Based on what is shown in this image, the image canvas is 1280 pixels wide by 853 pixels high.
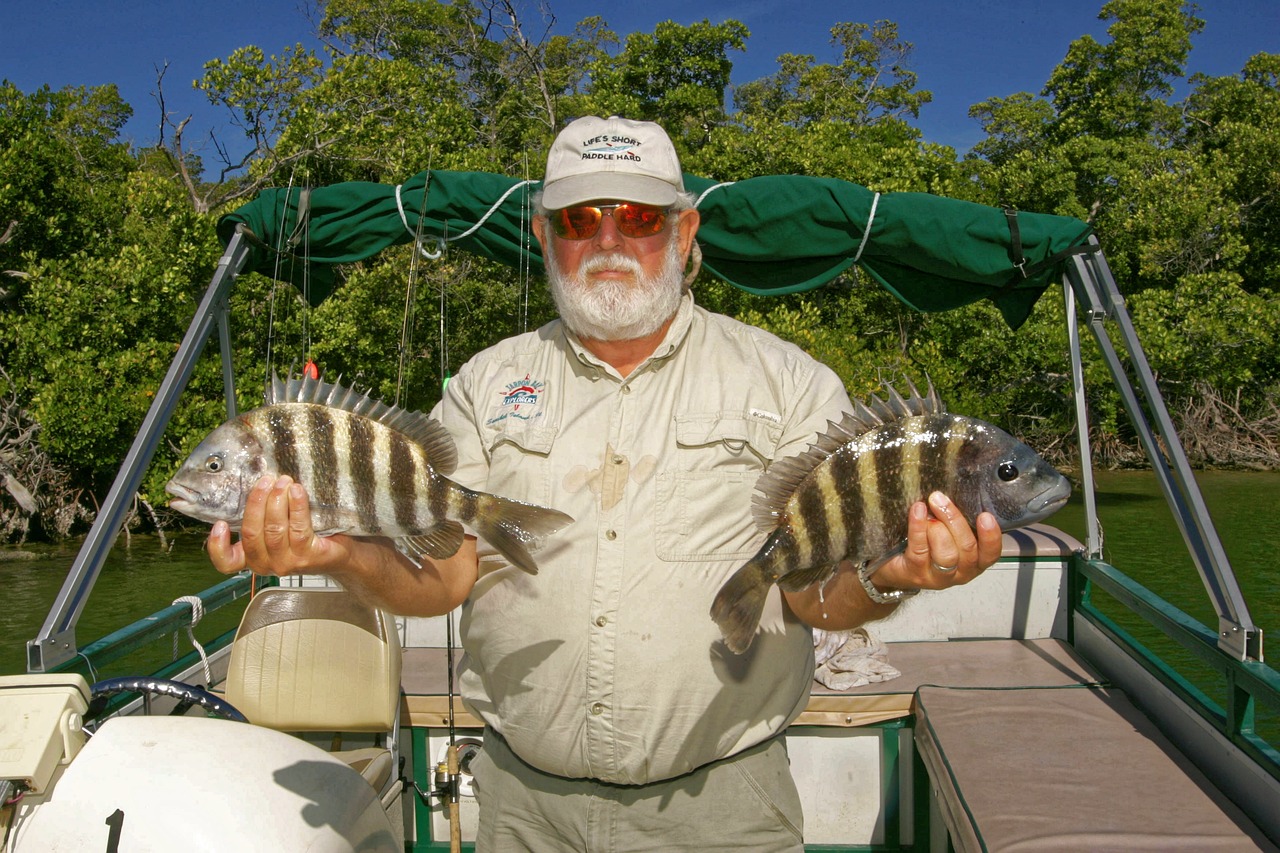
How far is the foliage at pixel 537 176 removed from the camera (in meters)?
14.4

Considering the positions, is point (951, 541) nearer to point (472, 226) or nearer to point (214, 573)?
point (472, 226)

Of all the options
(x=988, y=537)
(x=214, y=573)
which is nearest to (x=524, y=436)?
(x=988, y=537)

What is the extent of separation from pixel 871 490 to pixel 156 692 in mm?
2181

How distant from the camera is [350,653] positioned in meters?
3.35

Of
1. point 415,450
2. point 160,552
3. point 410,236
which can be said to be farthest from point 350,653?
point 160,552

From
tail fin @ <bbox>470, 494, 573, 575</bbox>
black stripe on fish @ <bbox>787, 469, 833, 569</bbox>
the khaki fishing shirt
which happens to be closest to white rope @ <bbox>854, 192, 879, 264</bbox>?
the khaki fishing shirt

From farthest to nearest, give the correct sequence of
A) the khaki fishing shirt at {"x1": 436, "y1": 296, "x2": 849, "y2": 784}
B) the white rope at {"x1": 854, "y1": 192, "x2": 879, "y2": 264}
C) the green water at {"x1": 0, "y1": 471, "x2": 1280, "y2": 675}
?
Result: the green water at {"x1": 0, "y1": 471, "x2": 1280, "y2": 675}, the white rope at {"x1": 854, "y1": 192, "x2": 879, "y2": 264}, the khaki fishing shirt at {"x1": 436, "y1": 296, "x2": 849, "y2": 784}

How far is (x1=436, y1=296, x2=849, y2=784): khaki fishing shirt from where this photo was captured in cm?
220

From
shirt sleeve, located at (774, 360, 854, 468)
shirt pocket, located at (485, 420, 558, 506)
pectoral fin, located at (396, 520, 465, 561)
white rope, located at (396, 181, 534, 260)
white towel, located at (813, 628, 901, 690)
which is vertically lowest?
white towel, located at (813, 628, 901, 690)

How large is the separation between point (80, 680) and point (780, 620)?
5.78 feet

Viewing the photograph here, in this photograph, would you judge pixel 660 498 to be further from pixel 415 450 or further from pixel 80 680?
pixel 80 680

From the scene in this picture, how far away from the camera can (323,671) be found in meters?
3.36

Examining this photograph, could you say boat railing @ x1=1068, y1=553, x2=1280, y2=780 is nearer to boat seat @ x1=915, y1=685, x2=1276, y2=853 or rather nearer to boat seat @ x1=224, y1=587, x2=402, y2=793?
boat seat @ x1=915, y1=685, x2=1276, y2=853

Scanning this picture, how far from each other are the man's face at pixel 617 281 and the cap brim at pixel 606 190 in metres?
0.05
